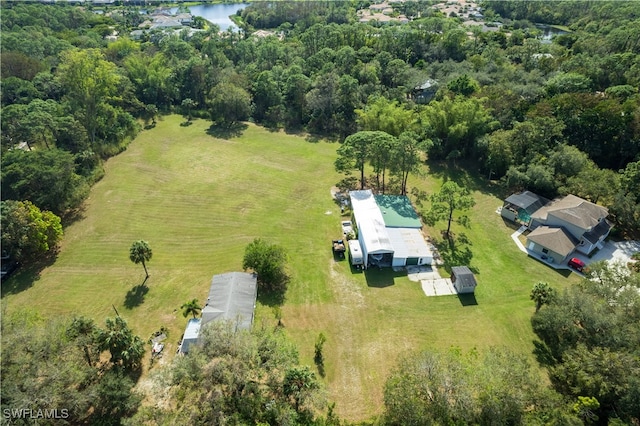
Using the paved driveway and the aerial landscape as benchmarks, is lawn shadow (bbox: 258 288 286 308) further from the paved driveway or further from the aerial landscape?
the paved driveway

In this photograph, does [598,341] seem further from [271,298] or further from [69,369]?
[69,369]

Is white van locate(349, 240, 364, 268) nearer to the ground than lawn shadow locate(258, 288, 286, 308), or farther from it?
farther from it

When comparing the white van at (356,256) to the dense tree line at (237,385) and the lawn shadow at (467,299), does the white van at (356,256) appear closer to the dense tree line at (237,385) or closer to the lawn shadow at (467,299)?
the lawn shadow at (467,299)

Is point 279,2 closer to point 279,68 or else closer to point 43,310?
point 279,68

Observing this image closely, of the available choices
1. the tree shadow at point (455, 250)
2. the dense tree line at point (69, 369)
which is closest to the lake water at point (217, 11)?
the tree shadow at point (455, 250)

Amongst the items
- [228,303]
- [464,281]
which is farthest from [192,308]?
[464,281]

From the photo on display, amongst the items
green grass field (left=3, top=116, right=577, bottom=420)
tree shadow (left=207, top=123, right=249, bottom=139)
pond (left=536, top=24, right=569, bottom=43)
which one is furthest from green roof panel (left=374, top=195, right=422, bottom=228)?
pond (left=536, top=24, right=569, bottom=43)
